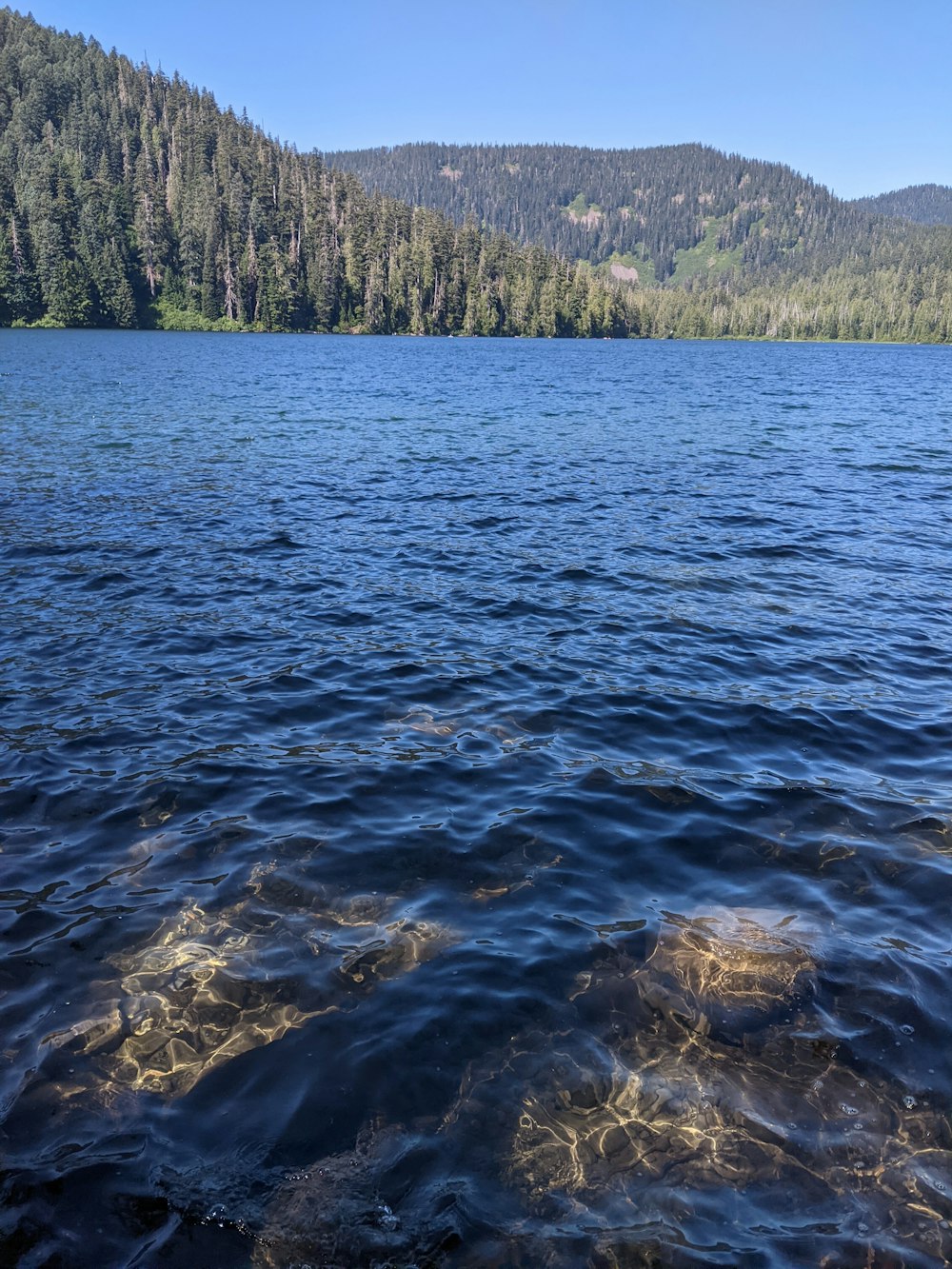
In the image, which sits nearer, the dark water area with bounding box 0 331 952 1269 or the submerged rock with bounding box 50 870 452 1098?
the dark water area with bounding box 0 331 952 1269

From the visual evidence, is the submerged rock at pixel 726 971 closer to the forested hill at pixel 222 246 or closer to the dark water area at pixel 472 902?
the dark water area at pixel 472 902

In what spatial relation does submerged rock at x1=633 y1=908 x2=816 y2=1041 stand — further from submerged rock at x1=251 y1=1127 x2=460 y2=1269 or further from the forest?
the forest

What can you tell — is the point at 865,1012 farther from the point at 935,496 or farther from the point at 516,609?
the point at 935,496

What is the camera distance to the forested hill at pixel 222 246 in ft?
467

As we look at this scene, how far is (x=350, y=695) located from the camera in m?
12.1

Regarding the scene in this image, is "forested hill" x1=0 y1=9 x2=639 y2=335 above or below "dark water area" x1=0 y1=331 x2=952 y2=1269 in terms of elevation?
above

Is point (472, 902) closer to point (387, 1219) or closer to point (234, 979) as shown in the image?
point (234, 979)

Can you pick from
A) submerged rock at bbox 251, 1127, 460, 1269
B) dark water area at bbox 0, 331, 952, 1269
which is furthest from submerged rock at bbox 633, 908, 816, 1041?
submerged rock at bbox 251, 1127, 460, 1269

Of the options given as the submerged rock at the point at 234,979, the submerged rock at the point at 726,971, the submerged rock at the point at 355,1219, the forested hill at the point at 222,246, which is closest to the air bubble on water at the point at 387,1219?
the submerged rock at the point at 355,1219

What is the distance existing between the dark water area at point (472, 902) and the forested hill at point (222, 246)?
487ft

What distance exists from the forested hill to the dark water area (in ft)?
487

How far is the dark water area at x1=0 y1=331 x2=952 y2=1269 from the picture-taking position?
496 cm

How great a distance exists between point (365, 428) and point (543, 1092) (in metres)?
37.5

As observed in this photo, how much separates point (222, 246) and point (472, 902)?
183486mm
